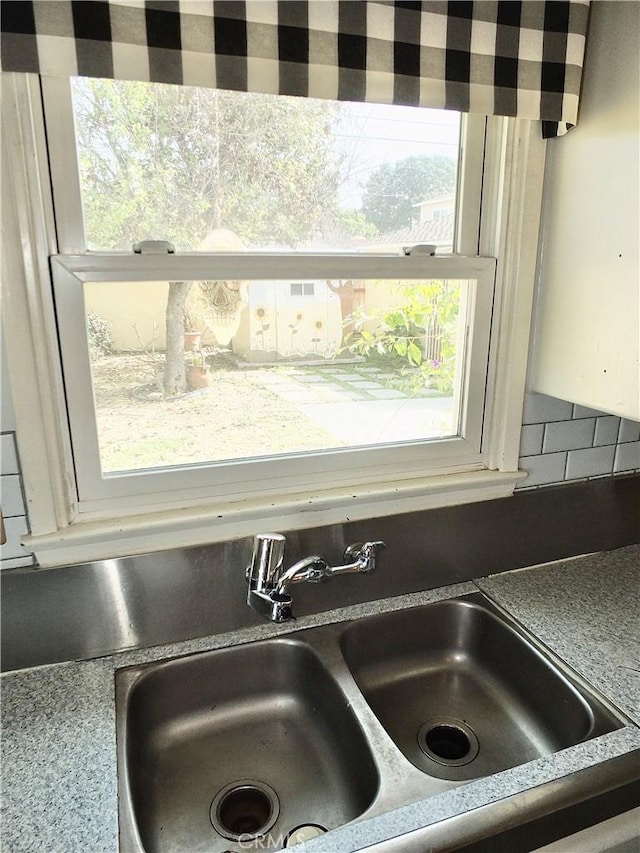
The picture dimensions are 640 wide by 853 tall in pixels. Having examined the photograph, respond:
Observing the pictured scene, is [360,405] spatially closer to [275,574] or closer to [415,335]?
[415,335]

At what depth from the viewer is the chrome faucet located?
1.00 metres

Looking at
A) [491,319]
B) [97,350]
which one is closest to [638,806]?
[491,319]

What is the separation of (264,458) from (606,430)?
0.82 m

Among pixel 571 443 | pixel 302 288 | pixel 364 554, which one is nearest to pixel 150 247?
pixel 302 288

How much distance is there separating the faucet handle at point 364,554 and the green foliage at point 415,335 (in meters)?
0.34

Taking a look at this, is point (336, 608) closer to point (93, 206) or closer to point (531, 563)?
point (531, 563)

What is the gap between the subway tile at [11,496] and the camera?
92cm

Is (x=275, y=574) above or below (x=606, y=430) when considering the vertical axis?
below

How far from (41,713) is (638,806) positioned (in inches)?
35.6

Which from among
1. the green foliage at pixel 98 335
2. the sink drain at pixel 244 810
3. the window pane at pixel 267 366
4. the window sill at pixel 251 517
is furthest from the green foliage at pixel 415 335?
the sink drain at pixel 244 810

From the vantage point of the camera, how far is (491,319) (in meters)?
1.20

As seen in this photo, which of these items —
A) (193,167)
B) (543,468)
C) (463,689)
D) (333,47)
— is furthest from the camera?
(543,468)

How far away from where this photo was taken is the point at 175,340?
3.39ft

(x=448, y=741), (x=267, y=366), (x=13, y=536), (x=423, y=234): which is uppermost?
(x=423, y=234)
